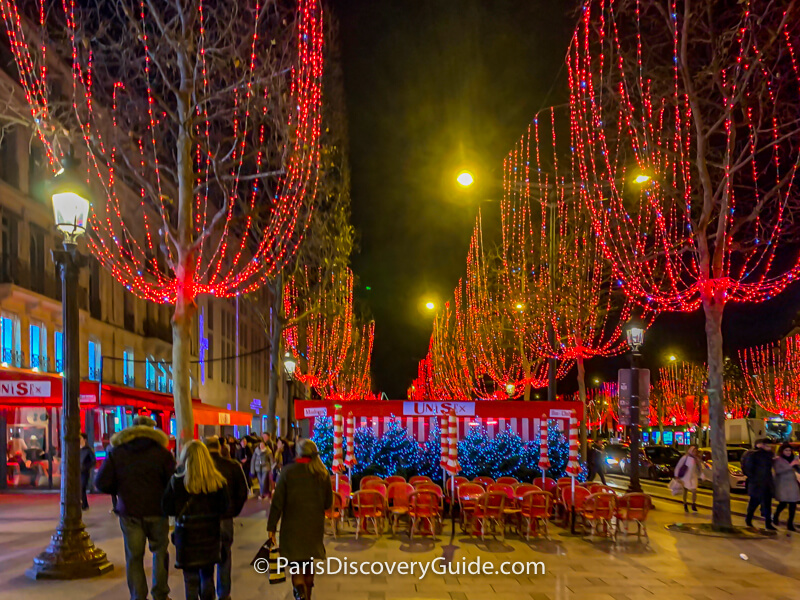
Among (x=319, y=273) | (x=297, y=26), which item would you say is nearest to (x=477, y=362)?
(x=319, y=273)

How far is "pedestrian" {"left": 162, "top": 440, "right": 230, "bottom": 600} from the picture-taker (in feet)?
21.4

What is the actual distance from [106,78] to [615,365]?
8041cm

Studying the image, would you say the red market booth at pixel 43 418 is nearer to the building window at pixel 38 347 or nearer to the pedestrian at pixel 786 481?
the building window at pixel 38 347

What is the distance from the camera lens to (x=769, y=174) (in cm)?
1991

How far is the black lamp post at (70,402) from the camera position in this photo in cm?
964

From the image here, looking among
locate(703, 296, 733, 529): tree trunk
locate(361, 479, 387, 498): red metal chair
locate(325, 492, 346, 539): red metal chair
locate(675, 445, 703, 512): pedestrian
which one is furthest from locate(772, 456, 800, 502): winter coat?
locate(325, 492, 346, 539): red metal chair

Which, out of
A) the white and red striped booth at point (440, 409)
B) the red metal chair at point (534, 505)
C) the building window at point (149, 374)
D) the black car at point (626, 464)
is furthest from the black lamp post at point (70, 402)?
the black car at point (626, 464)

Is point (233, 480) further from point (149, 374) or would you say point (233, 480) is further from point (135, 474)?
point (149, 374)

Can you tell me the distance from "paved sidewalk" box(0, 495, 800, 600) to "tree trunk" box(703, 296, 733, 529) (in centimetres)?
100

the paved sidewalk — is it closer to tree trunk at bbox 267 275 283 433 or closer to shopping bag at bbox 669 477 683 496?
shopping bag at bbox 669 477 683 496

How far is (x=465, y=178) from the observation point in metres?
14.9

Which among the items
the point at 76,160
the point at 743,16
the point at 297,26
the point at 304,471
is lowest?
the point at 304,471

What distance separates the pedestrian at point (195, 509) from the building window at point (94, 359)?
24108mm

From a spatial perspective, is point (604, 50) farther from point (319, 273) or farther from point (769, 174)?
point (319, 273)
